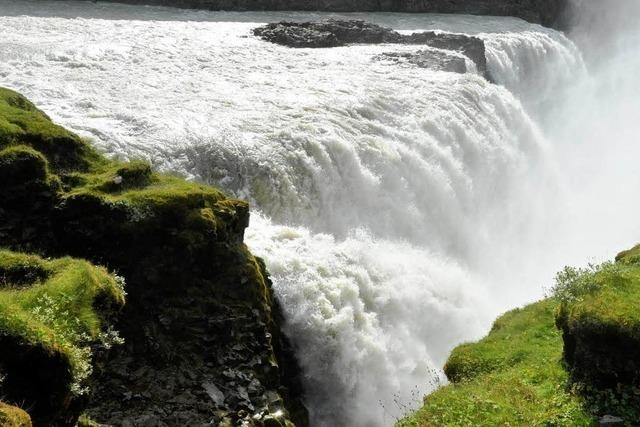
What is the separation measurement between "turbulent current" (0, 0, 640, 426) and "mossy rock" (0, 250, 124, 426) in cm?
566

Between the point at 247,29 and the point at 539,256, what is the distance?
23.4 meters

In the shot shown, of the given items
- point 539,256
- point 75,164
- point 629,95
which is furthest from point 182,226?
point 629,95

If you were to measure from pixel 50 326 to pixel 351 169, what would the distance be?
44.7 feet

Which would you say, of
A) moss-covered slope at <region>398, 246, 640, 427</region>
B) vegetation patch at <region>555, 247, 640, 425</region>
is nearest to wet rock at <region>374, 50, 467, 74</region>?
moss-covered slope at <region>398, 246, 640, 427</region>

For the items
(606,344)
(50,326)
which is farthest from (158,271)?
(606,344)

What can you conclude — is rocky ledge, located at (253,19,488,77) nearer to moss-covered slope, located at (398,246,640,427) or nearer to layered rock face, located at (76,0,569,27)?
layered rock face, located at (76,0,569,27)

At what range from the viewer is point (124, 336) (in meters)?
10.6

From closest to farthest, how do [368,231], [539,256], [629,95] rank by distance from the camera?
[368,231] → [539,256] → [629,95]

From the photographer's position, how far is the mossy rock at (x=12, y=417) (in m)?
6.09

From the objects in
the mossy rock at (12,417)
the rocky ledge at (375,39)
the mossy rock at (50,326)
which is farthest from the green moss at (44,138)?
the rocky ledge at (375,39)

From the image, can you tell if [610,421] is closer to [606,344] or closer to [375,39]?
[606,344]

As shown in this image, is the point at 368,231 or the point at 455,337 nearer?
→ the point at 455,337

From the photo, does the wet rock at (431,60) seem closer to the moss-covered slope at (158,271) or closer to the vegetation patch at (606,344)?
the moss-covered slope at (158,271)

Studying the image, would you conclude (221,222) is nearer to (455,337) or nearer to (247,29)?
(455,337)
